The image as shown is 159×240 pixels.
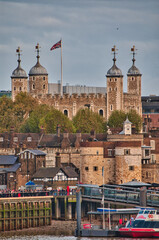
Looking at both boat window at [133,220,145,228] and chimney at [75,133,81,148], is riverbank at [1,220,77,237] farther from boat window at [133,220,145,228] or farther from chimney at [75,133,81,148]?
chimney at [75,133,81,148]

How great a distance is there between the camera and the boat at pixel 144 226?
10956cm

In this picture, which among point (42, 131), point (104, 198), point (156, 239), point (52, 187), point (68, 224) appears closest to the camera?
point (156, 239)

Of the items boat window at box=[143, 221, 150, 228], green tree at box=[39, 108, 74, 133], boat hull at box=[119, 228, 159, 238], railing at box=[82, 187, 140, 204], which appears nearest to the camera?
boat hull at box=[119, 228, 159, 238]

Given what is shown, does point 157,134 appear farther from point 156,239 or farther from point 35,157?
point 156,239

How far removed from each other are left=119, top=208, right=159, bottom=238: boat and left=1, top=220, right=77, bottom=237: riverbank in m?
8.54

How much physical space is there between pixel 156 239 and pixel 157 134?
7638 cm

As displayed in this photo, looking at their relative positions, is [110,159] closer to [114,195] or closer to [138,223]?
[114,195]

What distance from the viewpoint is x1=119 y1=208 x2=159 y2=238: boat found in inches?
4313

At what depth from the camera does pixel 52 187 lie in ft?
490

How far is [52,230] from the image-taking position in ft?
397

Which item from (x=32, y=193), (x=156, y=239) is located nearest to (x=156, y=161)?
(x=32, y=193)

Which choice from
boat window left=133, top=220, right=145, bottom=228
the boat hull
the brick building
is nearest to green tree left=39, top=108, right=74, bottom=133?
the brick building

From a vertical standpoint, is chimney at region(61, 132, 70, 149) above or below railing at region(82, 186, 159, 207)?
above

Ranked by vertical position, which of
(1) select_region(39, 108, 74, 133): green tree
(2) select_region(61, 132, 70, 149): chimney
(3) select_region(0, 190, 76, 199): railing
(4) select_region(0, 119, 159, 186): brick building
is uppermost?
(1) select_region(39, 108, 74, 133): green tree
